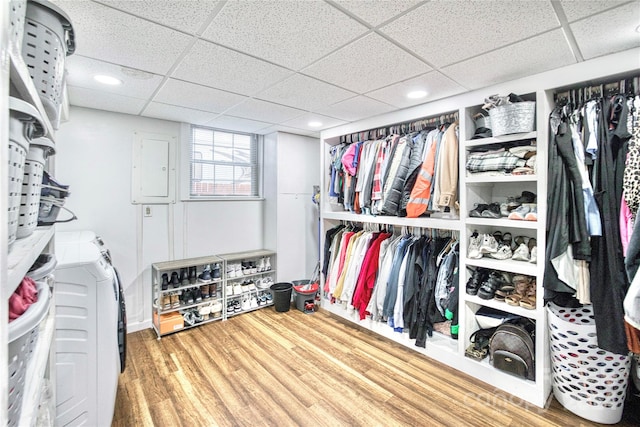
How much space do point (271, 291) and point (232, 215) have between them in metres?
1.14

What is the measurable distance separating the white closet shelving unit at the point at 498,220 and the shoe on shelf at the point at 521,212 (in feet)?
0.13

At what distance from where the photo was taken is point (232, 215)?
3861 mm

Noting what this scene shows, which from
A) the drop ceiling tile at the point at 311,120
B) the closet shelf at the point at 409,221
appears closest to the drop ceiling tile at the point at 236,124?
the drop ceiling tile at the point at 311,120

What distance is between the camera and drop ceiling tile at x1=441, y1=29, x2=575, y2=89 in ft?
5.31

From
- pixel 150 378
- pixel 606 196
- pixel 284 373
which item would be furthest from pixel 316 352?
pixel 606 196

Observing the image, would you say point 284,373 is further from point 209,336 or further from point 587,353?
point 587,353

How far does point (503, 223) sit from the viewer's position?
2.12 m

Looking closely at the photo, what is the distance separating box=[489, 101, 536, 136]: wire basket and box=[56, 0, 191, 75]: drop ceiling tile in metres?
2.09

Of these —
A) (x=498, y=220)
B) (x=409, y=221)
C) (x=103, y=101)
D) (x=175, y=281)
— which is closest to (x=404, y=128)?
(x=409, y=221)

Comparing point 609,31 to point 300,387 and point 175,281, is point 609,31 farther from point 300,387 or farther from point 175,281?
point 175,281

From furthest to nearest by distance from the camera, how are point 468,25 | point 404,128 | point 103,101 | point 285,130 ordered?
1. point 285,130
2. point 404,128
3. point 103,101
4. point 468,25

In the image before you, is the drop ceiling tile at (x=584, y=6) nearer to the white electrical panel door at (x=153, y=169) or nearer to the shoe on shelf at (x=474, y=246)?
the shoe on shelf at (x=474, y=246)

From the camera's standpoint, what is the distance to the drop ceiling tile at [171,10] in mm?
1277

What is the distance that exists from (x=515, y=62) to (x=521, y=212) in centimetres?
100
